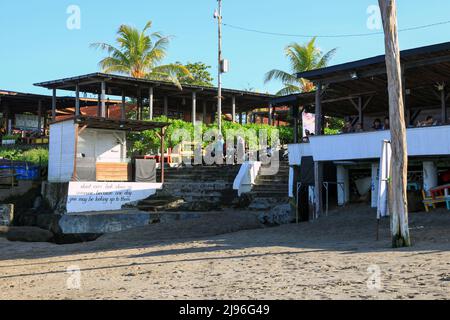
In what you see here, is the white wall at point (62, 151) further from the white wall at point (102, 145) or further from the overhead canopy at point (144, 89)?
the overhead canopy at point (144, 89)

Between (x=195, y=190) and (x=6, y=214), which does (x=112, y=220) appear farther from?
(x=6, y=214)

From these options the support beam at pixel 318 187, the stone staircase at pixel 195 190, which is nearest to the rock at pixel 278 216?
the support beam at pixel 318 187

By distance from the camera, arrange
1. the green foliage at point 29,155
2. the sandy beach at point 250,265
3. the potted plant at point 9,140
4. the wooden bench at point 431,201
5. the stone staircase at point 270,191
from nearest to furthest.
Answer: the sandy beach at point 250,265, the wooden bench at point 431,201, the stone staircase at point 270,191, the green foliage at point 29,155, the potted plant at point 9,140

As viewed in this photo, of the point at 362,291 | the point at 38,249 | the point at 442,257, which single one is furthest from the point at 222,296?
the point at 38,249

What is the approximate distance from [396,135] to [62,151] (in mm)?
15434

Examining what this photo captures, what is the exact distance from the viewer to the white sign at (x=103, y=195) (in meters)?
20.2

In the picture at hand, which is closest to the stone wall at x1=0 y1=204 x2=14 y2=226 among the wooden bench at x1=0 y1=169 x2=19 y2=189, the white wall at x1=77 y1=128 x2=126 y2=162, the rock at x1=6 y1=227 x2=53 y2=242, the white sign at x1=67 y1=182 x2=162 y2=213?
the rock at x1=6 y1=227 x2=53 y2=242

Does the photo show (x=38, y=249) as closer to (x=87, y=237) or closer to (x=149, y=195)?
(x=87, y=237)

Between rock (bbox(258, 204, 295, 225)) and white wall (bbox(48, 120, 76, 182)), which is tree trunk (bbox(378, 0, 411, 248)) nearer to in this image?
rock (bbox(258, 204, 295, 225))

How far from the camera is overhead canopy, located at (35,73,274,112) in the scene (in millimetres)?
26766

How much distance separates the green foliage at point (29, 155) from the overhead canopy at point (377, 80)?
11729 mm

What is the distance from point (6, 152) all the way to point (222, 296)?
2434 centimetres

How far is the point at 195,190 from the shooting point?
2158cm

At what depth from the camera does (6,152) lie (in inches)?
1097
